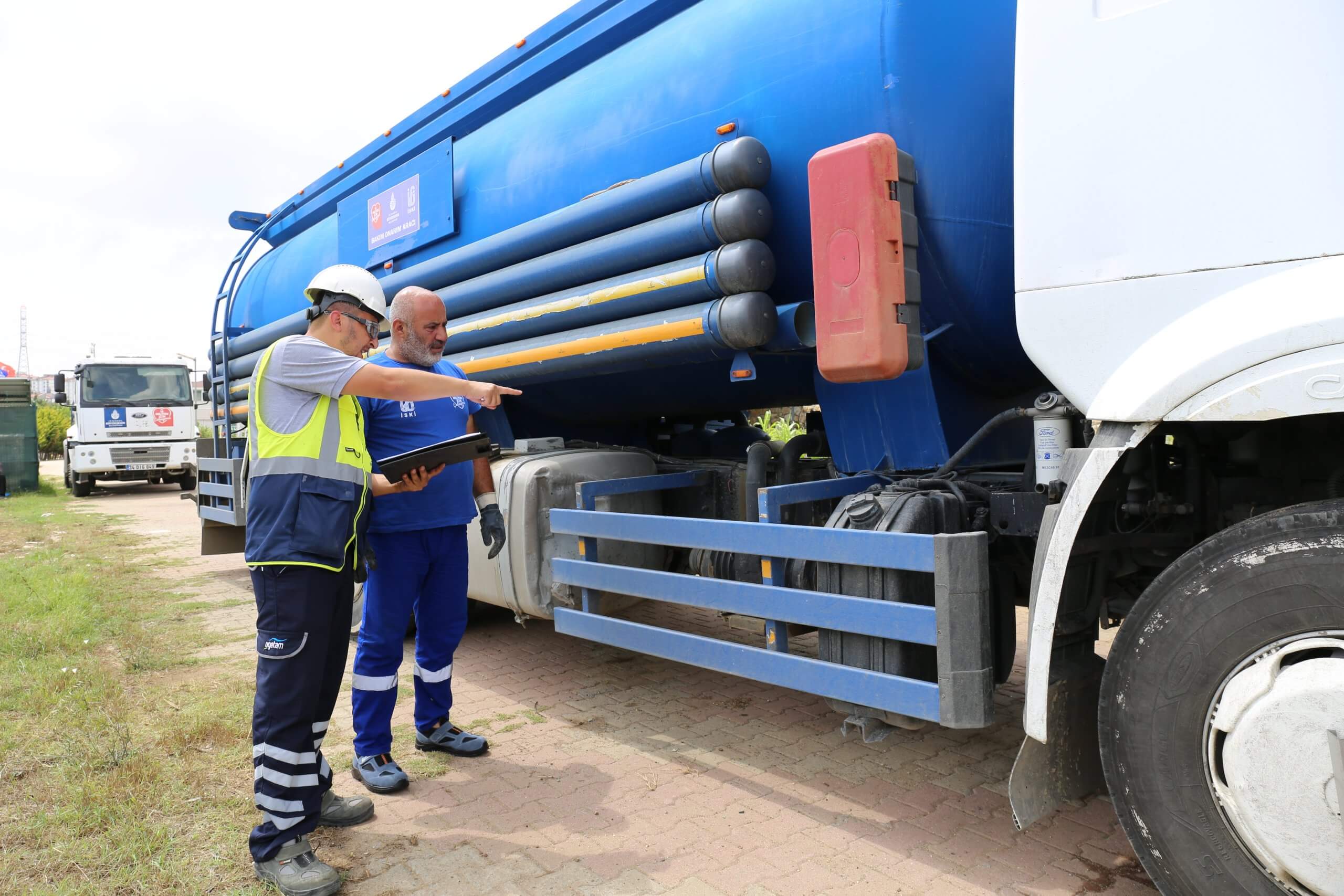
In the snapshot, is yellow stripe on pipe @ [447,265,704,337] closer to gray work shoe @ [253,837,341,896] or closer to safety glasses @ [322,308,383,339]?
safety glasses @ [322,308,383,339]

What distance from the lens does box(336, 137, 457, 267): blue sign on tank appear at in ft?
15.8

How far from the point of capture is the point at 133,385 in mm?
17391

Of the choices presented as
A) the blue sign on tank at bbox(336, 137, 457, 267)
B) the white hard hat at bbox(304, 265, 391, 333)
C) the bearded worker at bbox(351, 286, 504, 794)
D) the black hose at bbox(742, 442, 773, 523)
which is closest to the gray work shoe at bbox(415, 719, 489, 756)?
the bearded worker at bbox(351, 286, 504, 794)

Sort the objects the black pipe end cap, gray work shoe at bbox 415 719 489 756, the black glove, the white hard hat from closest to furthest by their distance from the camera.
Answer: the white hard hat, the black pipe end cap, gray work shoe at bbox 415 719 489 756, the black glove

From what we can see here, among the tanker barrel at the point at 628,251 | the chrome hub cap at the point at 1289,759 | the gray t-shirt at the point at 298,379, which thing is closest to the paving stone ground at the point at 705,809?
Answer: the chrome hub cap at the point at 1289,759

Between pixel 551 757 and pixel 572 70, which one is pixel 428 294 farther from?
pixel 551 757

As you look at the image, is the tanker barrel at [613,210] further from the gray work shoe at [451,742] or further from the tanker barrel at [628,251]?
the gray work shoe at [451,742]

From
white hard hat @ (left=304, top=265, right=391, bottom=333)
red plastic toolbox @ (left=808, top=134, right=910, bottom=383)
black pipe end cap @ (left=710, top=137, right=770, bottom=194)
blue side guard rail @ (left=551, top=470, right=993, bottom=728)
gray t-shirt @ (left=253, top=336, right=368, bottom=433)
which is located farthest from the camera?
black pipe end cap @ (left=710, top=137, right=770, bottom=194)

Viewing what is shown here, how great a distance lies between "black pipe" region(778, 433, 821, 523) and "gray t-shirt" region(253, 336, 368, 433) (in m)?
1.76

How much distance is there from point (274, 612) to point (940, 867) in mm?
1988

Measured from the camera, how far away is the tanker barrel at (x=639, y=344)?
10.1 ft

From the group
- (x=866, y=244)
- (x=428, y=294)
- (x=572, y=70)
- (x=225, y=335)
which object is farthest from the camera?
(x=225, y=335)

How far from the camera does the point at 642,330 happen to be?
344cm

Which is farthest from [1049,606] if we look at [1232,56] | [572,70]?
[572,70]
